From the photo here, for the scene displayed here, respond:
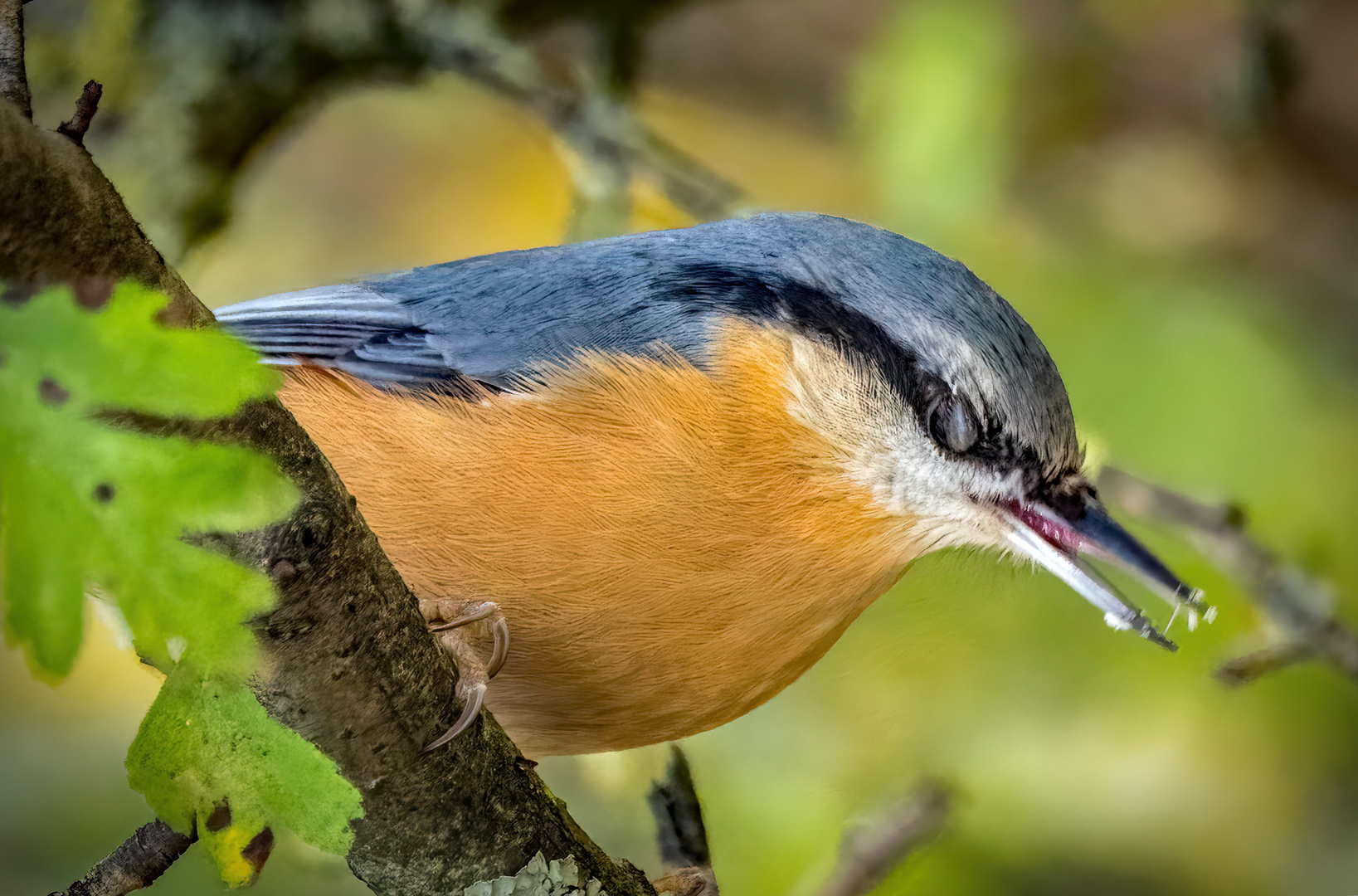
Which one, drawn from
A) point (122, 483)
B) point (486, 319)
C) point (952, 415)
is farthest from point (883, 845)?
point (122, 483)

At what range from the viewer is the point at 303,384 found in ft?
4.30

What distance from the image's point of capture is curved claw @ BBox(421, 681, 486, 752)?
2.78 ft

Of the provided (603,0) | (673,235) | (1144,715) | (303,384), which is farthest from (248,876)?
(603,0)

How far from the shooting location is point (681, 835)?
5.28ft

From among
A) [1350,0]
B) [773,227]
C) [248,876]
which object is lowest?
[248,876]

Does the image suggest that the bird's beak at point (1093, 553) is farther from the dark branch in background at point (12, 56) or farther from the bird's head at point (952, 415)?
the dark branch in background at point (12, 56)

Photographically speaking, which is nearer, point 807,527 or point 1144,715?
point 807,527

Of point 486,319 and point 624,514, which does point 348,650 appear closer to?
point 624,514

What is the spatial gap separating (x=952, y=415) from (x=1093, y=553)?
0.72 ft

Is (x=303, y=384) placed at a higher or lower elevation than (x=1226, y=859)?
higher

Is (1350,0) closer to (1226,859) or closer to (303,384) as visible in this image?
(1226,859)

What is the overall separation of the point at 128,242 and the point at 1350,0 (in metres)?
2.57

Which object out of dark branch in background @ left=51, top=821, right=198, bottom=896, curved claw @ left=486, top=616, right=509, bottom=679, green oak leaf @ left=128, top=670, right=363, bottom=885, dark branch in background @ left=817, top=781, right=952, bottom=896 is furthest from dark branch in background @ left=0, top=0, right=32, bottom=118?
dark branch in background @ left=817, top=781, right=952, bottom=896

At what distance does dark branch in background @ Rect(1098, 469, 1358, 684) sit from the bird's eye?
1.87ft
